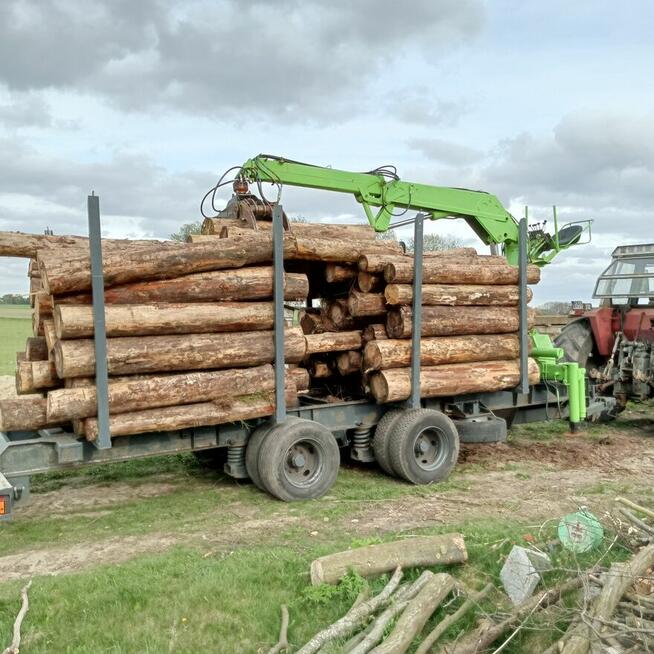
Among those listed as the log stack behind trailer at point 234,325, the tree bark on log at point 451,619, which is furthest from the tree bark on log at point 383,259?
the tree bark on log at point 451,619

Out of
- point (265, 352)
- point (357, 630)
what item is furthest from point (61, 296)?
point (357, 630)

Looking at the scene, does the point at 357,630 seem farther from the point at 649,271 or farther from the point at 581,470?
the point at 649,271

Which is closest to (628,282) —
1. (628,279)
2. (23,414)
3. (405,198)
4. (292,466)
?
(628,279)

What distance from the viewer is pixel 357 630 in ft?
14.9

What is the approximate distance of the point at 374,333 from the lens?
8.76 meters

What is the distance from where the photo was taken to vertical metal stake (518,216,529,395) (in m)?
9.41

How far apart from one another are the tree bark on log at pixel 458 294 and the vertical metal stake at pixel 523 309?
0.09m

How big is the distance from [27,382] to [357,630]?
437 centimetres

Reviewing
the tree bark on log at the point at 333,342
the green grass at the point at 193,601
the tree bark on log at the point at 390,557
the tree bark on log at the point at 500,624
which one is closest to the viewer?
the tree bark on log at the point at 500,624

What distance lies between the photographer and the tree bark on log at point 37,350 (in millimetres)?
7621

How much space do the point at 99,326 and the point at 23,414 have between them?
3.98 ft

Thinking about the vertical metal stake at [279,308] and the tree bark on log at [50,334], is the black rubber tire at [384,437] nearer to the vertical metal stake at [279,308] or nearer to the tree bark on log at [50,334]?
the vertical metal stake at [279,308]

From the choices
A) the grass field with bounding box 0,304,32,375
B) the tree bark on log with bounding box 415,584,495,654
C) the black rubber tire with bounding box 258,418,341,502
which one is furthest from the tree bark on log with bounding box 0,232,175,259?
the grass field with bounding box 0,304,32,375

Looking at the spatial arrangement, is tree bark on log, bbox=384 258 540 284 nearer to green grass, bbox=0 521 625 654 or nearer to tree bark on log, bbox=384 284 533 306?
tree bark on log, bbox=384 284 533 306
